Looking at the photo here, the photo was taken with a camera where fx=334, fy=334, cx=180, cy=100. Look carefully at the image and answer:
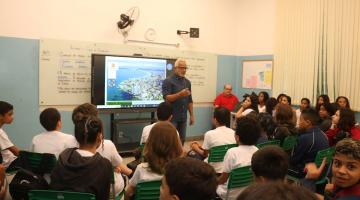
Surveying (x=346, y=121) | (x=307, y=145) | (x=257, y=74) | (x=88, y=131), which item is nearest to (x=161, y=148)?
(x=88, y=131)

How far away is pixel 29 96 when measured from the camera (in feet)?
17.0

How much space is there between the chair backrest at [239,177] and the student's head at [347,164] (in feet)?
2.44

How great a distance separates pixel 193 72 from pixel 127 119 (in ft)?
6.08

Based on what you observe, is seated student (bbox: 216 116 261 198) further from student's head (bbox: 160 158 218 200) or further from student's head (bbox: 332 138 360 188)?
student's head (bbox: 160 158 218 200)

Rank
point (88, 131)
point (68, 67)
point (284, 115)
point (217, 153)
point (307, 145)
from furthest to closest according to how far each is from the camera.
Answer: point (68, 67), point (284, 115), point (307, 145), point (217, 153), point (88, 131)

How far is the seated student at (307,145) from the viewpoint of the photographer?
3.19 metres

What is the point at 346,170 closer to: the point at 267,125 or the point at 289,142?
the point at 289,142

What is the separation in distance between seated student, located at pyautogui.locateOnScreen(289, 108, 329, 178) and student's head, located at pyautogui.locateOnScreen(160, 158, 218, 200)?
2216mm

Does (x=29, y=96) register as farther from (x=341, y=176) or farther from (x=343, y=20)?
(x=343, y=20)

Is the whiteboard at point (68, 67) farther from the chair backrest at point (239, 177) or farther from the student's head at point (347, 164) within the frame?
the student's head at point (347, 164)

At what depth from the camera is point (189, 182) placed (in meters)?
1.21

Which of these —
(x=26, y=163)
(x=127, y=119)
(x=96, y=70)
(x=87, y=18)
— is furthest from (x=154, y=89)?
(x=26, y=163)

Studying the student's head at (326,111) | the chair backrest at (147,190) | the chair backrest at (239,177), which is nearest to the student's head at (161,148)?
the chair backrest at (147,190)

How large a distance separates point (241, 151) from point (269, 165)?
65 centimetres
